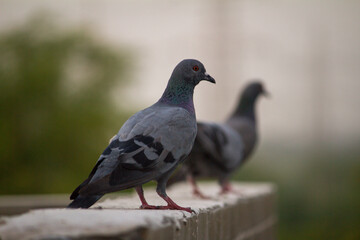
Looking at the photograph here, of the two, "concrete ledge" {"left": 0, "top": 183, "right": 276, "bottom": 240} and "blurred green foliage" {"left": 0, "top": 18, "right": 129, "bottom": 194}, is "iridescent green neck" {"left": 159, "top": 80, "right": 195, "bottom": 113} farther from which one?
"blurred green foliage" {"left": 0, "top": 18, "right": 129, "bottom": 194}

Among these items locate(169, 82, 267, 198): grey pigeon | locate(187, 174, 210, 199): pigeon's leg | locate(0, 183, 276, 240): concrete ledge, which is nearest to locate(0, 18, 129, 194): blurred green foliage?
locate(169, 82, 267, 198): grey pigeon

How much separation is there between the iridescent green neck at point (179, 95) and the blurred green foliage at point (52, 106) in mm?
6428

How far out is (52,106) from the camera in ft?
34.4

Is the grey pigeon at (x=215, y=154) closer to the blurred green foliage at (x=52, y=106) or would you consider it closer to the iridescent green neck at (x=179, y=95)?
the iridescent green neck at (x=179, y=95)

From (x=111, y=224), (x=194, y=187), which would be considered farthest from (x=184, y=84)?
(x=194, y=187)

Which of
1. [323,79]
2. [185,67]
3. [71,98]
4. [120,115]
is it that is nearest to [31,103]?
[71,98]

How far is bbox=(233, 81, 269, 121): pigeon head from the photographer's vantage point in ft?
24.0

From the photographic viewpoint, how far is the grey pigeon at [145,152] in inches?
124

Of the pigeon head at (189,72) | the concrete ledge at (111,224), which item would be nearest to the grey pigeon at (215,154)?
the pigeon head at (189,72)

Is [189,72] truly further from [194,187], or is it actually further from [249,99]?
[249,99]

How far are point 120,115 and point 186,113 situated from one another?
7.09 m

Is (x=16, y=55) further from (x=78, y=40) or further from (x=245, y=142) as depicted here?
(x=245, y=142)

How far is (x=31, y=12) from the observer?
38.0ft

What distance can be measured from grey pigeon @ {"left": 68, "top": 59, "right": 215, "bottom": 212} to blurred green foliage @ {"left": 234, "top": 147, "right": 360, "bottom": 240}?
6356 millimetres
